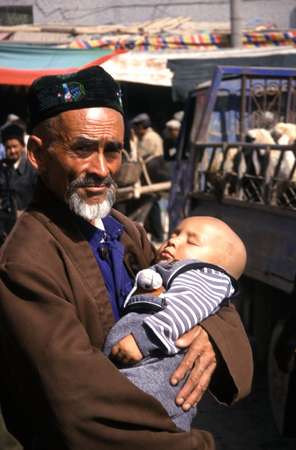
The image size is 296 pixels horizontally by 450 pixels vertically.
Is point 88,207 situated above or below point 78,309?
above

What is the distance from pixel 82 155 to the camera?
1773mm

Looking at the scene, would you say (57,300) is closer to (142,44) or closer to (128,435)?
(128,435)

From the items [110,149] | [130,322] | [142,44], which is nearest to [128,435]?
[130,322]

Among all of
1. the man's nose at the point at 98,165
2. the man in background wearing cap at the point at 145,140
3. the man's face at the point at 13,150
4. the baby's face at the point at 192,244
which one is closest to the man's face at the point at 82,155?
the man's nose at the point at 98,165

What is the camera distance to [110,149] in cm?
182

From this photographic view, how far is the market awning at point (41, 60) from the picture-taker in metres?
10.1

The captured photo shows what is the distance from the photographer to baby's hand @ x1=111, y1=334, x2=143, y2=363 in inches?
66.6

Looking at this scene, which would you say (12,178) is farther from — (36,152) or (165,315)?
(165,315)

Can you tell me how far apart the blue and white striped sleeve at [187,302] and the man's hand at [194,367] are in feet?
0.08

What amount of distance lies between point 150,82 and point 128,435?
10.1 m

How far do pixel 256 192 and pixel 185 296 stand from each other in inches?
144

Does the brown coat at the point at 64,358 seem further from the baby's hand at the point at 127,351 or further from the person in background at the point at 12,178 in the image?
the person in background at the point at 12,178

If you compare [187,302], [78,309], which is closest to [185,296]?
[187,302]

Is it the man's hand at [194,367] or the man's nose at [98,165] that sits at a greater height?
the man's nose at [98,165]
